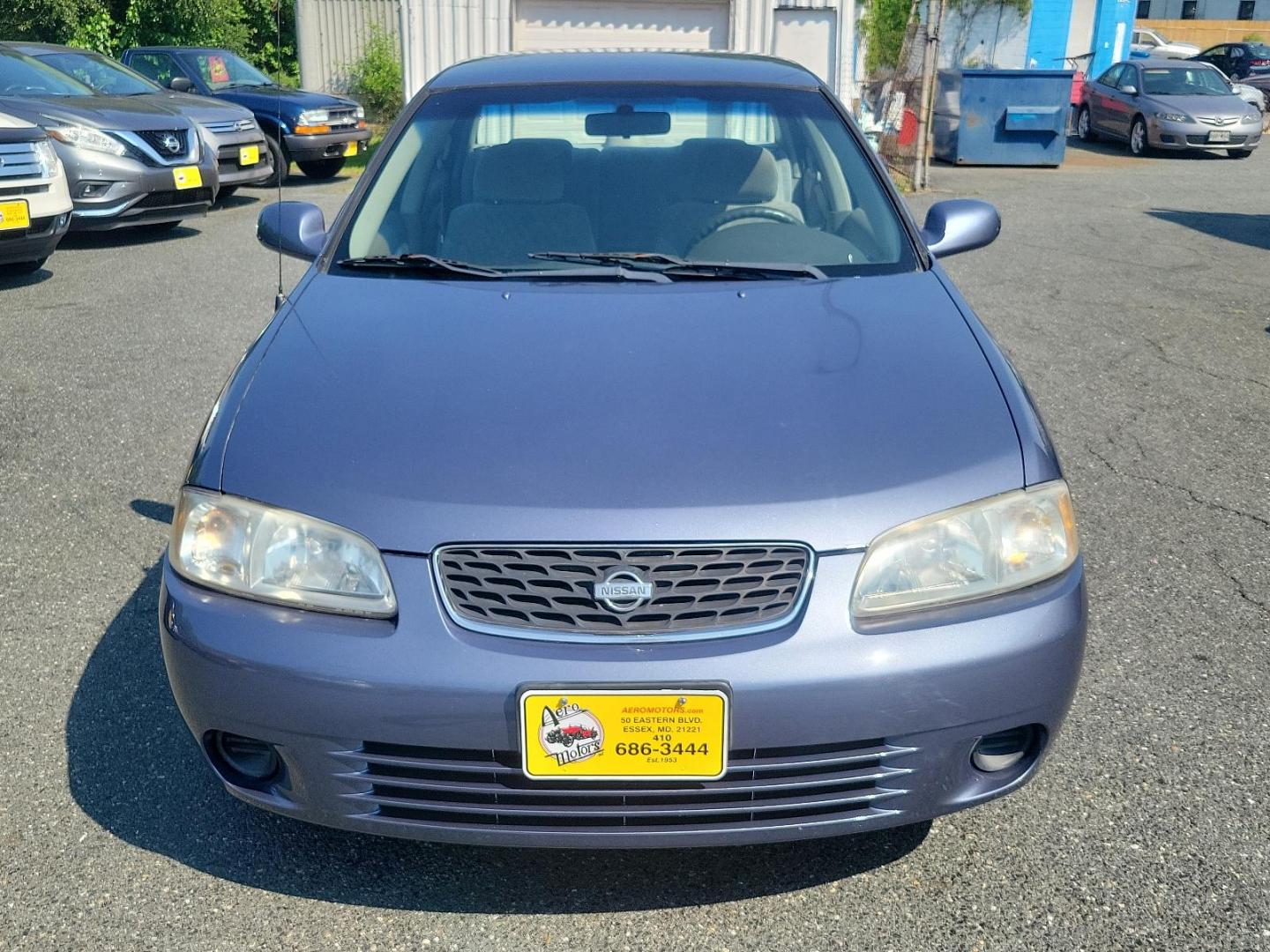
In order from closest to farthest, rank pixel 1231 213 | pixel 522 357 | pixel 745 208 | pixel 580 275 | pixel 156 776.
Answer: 1. pixel 522 357
2. pixel 156 776
3. pixel 580 275
4. pixel 745 208
5. pixel 1231 213

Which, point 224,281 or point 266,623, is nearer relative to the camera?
point 266,623

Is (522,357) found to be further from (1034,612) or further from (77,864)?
(77,864)

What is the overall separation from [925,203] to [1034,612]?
35.6ft

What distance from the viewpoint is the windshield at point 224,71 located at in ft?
45.3

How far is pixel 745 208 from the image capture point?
3.45m

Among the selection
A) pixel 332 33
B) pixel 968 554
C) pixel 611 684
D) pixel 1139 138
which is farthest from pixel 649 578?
pixel 332 33

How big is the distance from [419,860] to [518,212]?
1.71 metres

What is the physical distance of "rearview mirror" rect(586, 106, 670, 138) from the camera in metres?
3.63

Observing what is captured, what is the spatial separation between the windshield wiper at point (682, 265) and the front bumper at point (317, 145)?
35.0 feet

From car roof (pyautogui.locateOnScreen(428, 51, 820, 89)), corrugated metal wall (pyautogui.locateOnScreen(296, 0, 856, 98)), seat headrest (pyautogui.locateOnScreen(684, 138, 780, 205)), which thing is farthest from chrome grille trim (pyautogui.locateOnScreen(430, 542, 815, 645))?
corrugated metal wall (pyautogui.locateOnScreen(296, 0, 856, 98))

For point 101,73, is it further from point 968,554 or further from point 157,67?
point 968,554

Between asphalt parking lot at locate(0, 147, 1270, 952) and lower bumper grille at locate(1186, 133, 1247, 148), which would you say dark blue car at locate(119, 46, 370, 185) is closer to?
asphalt parking lot at locate(0, 147, 1270, 952)

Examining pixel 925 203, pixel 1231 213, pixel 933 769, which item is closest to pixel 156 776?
pixel 933 769

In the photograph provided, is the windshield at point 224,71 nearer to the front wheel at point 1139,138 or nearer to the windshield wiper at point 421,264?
the windshield wiper at point 421,264
